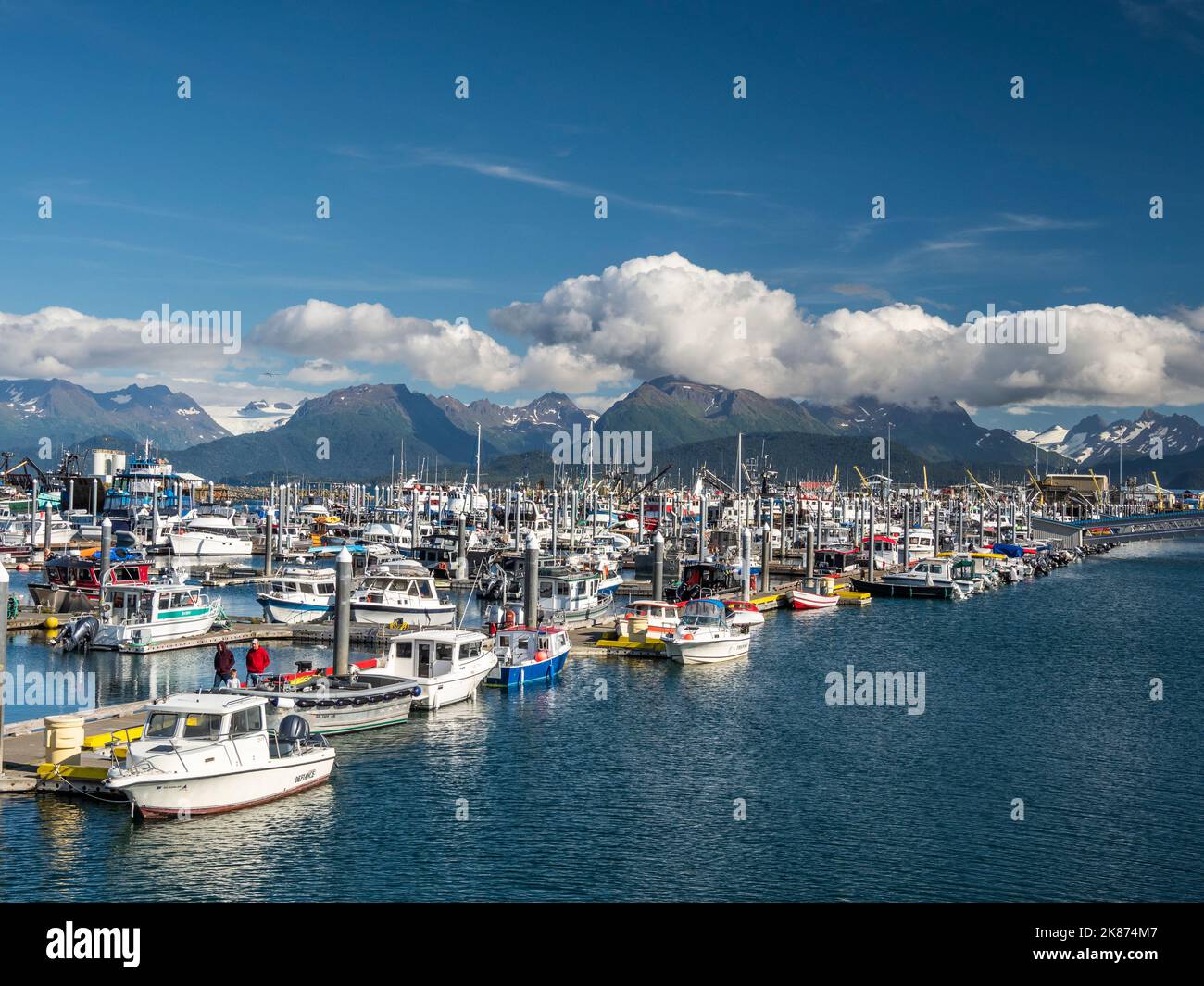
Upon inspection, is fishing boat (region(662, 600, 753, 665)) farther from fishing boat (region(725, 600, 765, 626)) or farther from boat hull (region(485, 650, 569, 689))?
boat hull (region(485, 650, 569, 689))

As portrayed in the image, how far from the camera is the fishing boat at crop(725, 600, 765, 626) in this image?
66312 millimetres

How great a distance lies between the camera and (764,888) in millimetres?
25375

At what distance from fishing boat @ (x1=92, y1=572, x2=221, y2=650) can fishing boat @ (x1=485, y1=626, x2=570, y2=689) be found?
52.2 feet

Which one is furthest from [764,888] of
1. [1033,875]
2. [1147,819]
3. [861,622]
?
[861,622]

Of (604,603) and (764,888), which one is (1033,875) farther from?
(604,603)

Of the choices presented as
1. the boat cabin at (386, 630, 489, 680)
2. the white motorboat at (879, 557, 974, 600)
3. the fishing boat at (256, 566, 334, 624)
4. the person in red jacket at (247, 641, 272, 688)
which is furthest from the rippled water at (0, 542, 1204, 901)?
the white motorboat at (879, 557, 974, 600)

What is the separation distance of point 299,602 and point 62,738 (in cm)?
3550

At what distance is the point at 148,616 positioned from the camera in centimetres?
5369

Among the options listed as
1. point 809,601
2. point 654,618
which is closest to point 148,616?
point 654,618

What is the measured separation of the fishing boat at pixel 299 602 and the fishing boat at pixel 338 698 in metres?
24.3

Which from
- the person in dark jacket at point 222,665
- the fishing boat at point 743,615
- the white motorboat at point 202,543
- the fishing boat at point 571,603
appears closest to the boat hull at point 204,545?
the white motorboat at point 202,543

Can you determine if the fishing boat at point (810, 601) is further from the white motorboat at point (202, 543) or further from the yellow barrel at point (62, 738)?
the white motorboat at point (202, 543)

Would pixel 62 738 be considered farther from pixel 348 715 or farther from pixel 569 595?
pixel 569 595

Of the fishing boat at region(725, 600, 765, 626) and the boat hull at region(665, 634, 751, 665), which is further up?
the fishing boat at region(725, 600, 765, 626)
